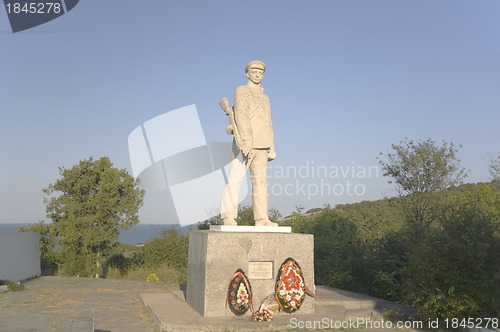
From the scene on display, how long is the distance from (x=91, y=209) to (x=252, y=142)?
40.1 feet

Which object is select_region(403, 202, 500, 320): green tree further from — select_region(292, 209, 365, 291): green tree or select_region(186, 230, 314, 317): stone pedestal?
select_region(292, 209, 365, 291): green tree

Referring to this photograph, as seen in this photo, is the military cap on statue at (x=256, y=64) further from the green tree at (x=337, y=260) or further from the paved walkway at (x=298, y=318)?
the green tree at (x=337, y=260)

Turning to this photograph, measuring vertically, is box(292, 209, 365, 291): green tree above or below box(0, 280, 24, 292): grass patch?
above

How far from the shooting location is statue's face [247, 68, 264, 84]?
27.0 feet

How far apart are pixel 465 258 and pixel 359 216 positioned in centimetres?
1415

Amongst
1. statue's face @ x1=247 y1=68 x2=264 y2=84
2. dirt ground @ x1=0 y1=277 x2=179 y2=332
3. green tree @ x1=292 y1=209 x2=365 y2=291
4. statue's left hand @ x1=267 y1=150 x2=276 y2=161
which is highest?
statue's face @ x1=247 y1=68 x2=264 y2=84

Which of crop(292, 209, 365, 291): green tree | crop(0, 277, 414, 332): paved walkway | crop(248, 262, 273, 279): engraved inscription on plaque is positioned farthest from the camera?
crop(292, 209, 365, 291): green tree

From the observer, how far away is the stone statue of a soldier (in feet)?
26.2

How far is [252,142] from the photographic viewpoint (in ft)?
26.3

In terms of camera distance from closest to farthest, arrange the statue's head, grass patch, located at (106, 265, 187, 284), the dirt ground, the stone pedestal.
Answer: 1. the dirt ground
2. the stone pedestal
3. the statue's head
4. grass patch, located at (106, 265, 187, 284)

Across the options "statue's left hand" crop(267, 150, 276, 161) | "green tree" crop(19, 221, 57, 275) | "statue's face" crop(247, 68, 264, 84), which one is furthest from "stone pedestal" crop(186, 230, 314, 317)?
"green tree" crop(19, 221, 57, 275)

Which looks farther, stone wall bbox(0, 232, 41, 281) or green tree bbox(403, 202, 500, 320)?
stone wall bbox(0, 232, 41, 281)

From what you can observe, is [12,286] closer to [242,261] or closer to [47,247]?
[242,261]

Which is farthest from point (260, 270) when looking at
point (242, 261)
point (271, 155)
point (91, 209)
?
point (91, 209)
